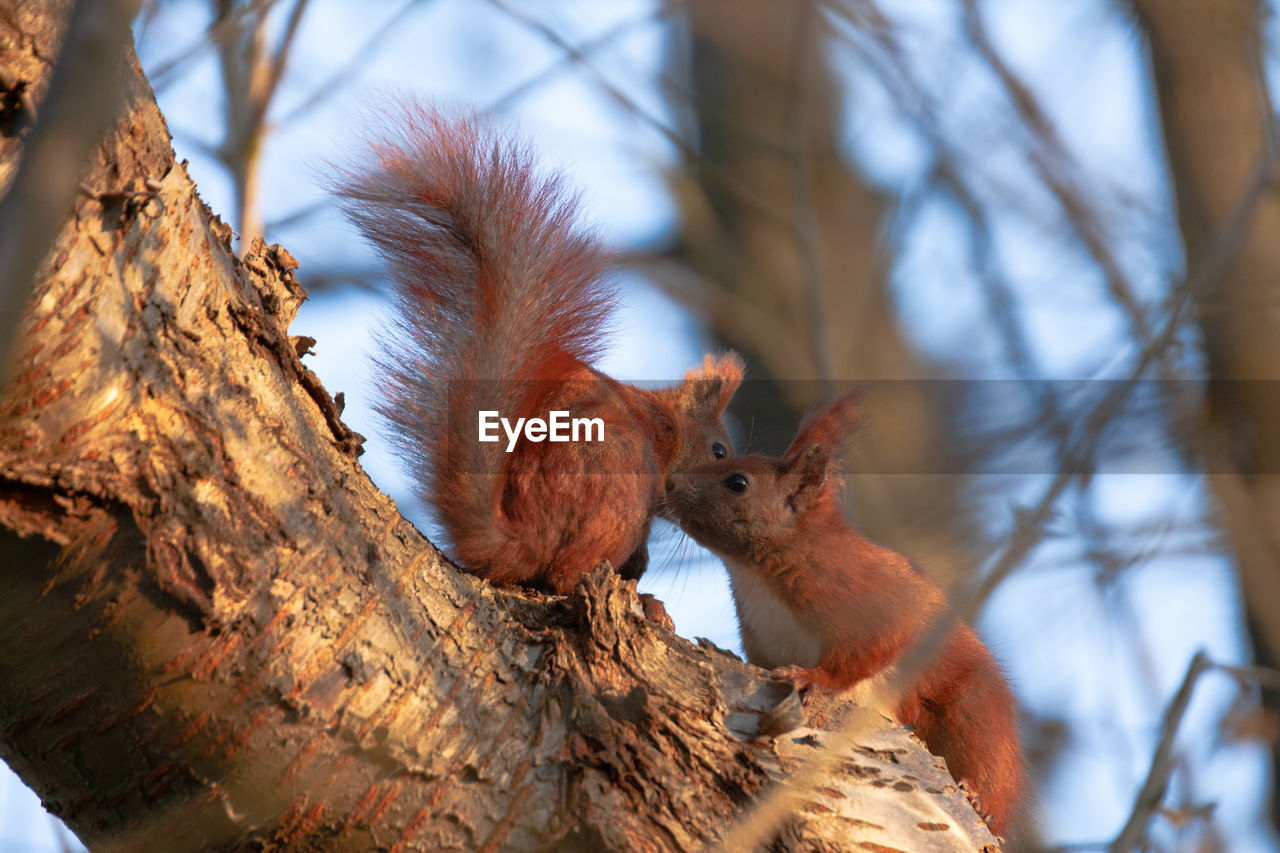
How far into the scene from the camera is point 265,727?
0.99m

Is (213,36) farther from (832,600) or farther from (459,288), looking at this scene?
(832,600)

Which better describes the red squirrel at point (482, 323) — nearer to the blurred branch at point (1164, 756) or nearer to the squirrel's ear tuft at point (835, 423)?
the squirrel's ear tuft at point (835, 423)

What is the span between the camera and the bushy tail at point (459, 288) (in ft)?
5.46

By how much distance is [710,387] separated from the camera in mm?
2740

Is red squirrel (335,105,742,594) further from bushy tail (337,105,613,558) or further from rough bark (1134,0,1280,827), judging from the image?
rough bark (1134,0,1280,827)

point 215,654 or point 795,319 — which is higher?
point 795,319

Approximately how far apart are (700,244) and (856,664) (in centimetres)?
240

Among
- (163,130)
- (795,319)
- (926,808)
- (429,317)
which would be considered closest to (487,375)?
(429,317)

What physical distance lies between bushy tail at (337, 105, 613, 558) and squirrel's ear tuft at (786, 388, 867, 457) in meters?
0.96

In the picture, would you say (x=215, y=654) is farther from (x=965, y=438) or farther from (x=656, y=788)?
(x=965, y=438)

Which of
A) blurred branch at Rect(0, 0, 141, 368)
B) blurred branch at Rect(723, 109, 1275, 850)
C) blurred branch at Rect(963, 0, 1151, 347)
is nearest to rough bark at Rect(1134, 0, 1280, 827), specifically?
blurred branch at Rect(963, 0, 1151, 347)

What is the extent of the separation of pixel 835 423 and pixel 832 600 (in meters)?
0.46

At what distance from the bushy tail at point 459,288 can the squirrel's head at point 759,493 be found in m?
0.79

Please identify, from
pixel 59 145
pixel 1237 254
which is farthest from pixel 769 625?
pixel 59 145
